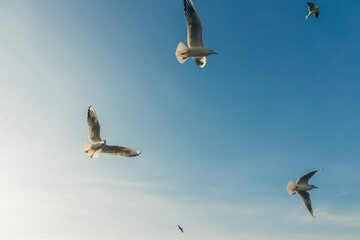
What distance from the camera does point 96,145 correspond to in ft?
63.8

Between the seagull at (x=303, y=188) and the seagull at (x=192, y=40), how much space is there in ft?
42.6

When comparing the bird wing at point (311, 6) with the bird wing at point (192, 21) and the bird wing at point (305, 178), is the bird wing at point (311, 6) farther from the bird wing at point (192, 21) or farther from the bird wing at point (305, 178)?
the bird wing at point (192, 21)

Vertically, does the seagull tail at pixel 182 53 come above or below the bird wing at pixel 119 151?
above

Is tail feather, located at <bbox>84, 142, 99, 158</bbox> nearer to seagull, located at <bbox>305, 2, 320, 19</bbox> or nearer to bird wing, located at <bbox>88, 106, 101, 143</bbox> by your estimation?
bird wing, located at <bbox>88, 106, 101, 143</bbox>

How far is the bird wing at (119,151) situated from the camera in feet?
66.6

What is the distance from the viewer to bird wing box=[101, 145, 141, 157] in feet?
66.6

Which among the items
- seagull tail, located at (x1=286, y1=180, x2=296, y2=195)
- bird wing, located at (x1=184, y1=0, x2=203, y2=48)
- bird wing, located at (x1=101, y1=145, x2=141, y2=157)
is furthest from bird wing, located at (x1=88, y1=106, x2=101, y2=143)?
seagull tail, located at (x1=286, y1=180, x2=296, y2=195)

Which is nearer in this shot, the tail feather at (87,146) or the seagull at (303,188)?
the tail feather at (87,146)

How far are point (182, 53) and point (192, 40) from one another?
1.08 metres

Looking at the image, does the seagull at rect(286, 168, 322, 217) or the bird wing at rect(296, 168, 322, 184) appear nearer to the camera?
the bird wing at rect(296, 168, 322, 184)

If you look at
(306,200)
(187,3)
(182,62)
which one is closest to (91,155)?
(182,62)

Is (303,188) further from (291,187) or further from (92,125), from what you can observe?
(92,125)

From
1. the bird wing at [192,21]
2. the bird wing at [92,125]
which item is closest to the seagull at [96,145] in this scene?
the bird wing at [92,125]

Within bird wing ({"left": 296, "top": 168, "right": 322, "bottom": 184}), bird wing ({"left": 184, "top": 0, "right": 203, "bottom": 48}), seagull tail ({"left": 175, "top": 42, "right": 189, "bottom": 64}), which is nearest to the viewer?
bird wing ({"left": 184, "top": 0, "right": 203, "bottom": 48})
